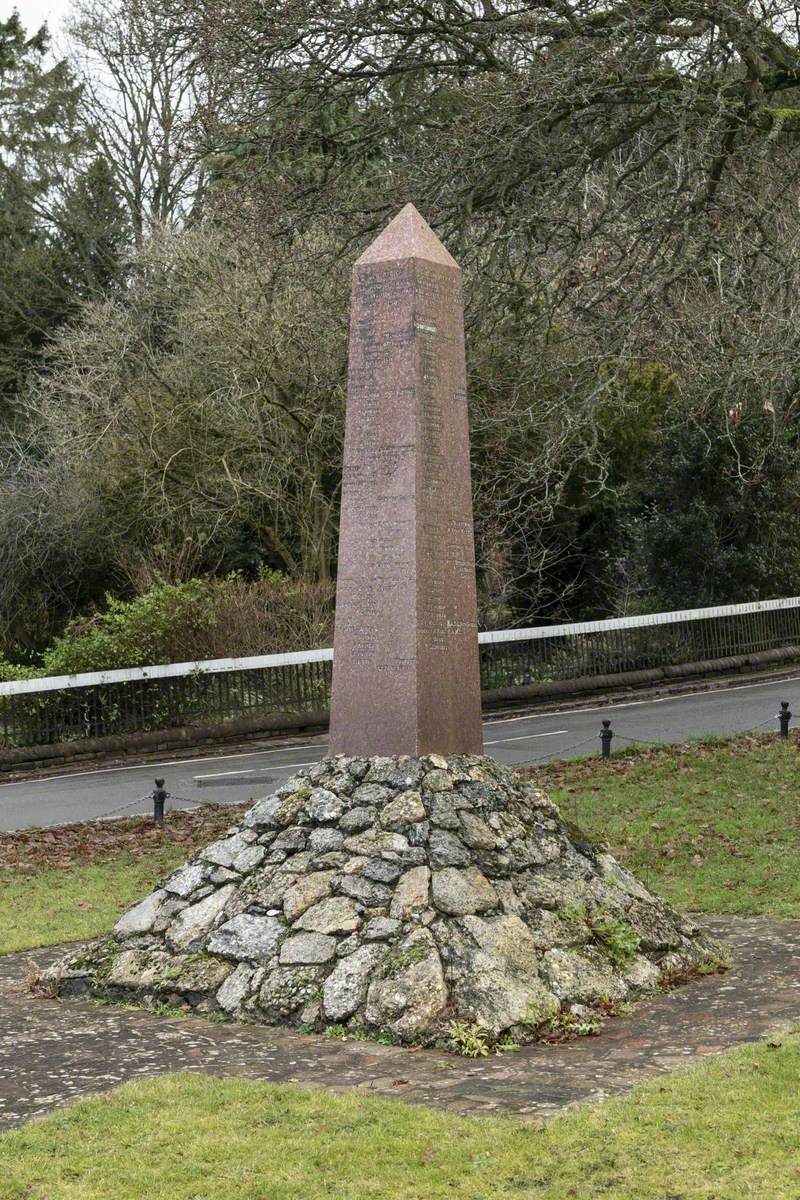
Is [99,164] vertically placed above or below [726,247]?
above

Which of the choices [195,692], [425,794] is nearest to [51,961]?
[425,794]

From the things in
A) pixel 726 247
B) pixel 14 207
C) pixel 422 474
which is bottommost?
pixel 422 474

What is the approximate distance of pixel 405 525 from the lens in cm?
863

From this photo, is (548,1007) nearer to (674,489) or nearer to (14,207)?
(674,489)

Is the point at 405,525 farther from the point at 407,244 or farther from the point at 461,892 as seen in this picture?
the point at 461,892

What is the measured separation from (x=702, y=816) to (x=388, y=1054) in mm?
7093

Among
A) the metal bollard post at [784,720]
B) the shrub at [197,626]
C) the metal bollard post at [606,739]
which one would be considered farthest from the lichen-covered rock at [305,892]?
the shrub at [197,626]

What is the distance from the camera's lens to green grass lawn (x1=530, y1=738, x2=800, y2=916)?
36.7 feet

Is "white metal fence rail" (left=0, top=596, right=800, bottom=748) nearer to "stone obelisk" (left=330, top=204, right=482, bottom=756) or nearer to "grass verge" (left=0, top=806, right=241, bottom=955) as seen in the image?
"grass verge" (left=0, top=806, right=241, bottom=955)

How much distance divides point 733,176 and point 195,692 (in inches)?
415

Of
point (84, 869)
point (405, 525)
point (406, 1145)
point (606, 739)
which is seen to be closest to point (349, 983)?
point (406, 1145)

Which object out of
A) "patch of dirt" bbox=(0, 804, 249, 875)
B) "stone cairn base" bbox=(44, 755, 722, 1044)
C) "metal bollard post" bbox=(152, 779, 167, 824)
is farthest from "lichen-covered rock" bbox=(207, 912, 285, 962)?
"metal bollard post" bbox=(152, 779, 167, 824)

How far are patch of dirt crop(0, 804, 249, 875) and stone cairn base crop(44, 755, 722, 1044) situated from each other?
461cm

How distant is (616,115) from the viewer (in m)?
14.3
